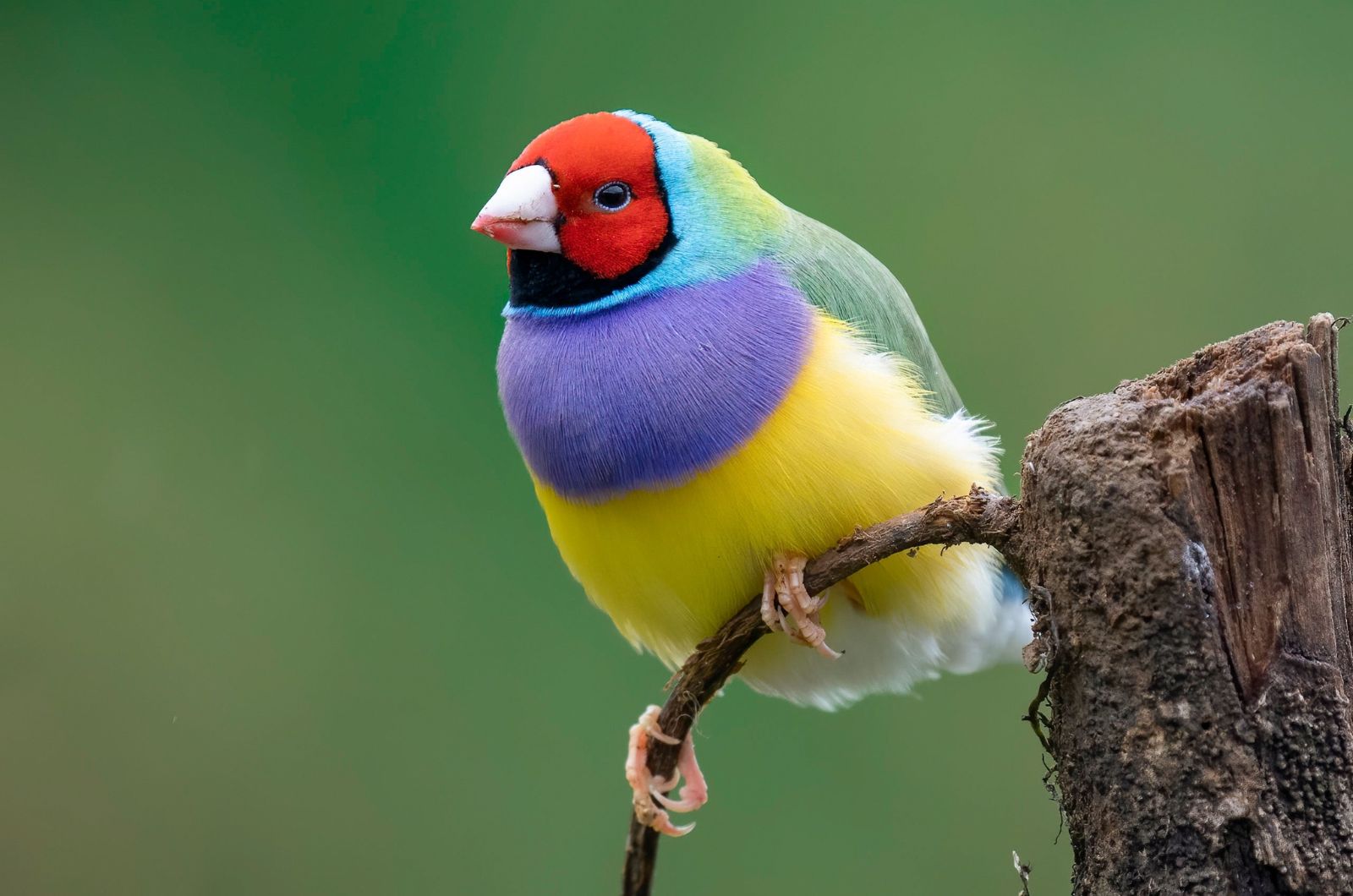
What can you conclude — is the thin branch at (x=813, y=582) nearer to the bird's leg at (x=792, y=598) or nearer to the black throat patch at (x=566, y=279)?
the bird's leg at (x=792, y=598)

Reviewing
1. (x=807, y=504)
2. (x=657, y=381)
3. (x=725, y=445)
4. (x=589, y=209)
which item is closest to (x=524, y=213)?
(x=589, y=209)

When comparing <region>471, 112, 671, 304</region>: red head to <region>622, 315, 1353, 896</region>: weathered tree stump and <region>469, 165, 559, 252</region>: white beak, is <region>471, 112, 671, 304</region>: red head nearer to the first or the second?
<region>469, 165, 559, 252</region>: white beak

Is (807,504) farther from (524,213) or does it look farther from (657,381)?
(524,213)

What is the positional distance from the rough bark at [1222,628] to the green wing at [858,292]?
72 cm

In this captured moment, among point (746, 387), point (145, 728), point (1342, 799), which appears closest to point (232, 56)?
point (145, 728)

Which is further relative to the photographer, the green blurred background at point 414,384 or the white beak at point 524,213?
the green blurred background at point 414,384

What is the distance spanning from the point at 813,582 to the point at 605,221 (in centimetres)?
68

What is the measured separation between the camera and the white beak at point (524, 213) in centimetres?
203

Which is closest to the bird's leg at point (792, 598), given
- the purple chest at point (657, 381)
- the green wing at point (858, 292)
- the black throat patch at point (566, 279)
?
the purple chest at point (657, 381)

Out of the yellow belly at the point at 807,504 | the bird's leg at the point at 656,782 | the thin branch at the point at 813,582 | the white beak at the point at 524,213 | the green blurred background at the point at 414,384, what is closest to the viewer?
the thin branch at the point at 813,582

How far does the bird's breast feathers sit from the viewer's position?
1890 mm

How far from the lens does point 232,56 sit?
3666 millimetres

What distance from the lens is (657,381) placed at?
192 centimetres

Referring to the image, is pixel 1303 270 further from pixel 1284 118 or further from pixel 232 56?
pixel 232 56
